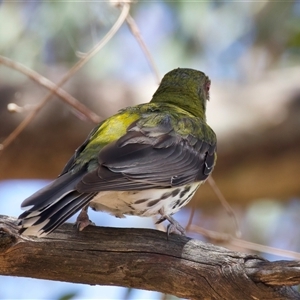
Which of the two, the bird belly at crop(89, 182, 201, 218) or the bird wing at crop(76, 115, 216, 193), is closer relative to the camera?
the bird wing at crop(76, 115, 216, 193)

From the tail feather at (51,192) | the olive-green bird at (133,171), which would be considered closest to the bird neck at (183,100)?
the olive-green bird at (133,171)

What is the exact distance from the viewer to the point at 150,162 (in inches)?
145

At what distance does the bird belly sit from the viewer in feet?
11.9

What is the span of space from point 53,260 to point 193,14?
Answer: 4.64 meters

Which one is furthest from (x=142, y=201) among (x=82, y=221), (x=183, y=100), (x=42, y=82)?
(x=42, y=82)

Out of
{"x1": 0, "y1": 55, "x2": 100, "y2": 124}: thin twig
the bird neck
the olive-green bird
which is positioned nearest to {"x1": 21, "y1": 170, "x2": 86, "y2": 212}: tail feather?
the olive-green bird

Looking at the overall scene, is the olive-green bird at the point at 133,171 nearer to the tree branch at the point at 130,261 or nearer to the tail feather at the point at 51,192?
the tail feather at the point at 51,192

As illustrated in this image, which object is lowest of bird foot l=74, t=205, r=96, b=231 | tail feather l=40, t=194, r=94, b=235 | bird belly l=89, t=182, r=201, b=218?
tail feather l=40, t=194, r=94, b=235

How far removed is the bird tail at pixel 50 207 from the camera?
9.95ft

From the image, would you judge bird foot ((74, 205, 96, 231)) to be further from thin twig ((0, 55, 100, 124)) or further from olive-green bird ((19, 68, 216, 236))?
thin twig ((0, 55, 100, 124))

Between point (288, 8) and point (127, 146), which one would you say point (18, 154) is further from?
point (288, 8)

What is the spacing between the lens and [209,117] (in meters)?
5.94

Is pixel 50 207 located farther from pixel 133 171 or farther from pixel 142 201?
pixel 142 201

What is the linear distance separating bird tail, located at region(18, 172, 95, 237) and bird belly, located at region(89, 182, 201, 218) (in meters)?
0.30
